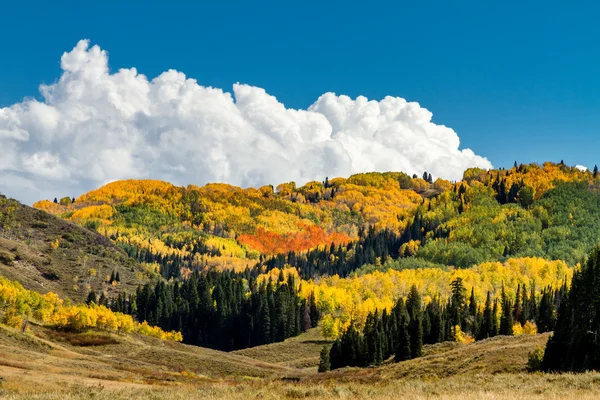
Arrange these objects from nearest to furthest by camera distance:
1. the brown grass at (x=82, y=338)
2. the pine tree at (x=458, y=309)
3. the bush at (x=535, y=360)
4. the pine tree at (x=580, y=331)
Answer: the pine tree at (x=580, y=331) → the bush at (x=535, y=360) → the brown grass at (x=82, y=338) → the pine tree at (x=458, y=309)

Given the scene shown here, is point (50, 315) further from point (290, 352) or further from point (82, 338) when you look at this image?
point (290, 352)

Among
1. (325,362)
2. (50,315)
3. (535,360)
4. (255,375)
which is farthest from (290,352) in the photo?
(535,360)

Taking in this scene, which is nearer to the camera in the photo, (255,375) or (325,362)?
(255,375)

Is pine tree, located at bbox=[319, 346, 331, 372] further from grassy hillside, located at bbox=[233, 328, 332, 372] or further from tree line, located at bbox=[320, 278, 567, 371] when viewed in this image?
grassy hillside, located at bbox=[233, 328, 332, 372]

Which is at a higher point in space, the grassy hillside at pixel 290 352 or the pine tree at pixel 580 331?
the pine tree at pixel 580 331

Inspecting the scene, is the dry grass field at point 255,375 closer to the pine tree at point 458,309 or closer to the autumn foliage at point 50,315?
the autumn foliage at point 50,315

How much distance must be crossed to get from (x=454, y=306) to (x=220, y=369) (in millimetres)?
67403

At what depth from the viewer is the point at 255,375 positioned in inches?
4624

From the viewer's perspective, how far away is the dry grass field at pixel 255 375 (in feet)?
109

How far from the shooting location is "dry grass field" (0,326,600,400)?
3309 cm

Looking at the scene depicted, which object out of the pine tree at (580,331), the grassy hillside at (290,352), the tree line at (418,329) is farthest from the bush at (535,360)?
the grassy hillside at (290,352)

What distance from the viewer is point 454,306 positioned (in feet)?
511

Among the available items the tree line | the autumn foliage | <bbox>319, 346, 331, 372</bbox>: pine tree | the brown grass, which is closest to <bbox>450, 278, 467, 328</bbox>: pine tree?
the tree line

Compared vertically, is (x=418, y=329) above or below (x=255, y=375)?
above
